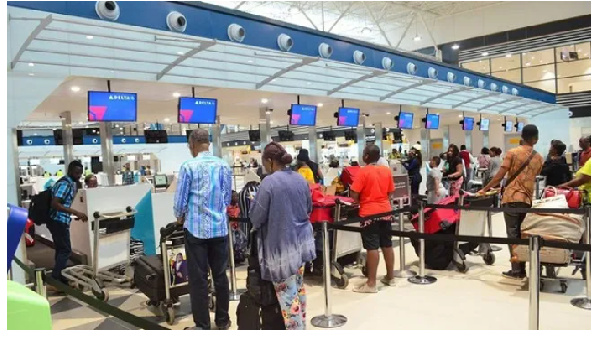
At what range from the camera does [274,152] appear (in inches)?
137

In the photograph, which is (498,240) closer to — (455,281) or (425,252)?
(455,281)

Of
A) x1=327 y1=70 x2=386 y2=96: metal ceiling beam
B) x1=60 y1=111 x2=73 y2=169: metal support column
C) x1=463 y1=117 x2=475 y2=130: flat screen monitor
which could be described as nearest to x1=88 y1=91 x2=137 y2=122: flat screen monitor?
x1=60 y1=111 x2=73 y2=169: metal support column

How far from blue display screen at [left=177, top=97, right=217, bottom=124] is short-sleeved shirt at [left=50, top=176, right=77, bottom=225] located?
10.1 ft

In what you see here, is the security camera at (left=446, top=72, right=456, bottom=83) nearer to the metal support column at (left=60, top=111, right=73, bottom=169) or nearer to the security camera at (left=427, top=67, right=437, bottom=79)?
the security camera at (left=427, top=67, right=437, bottom=79)

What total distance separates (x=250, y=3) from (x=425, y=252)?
1826 cm

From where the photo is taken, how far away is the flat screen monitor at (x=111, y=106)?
23.4 ft

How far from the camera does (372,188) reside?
5223 mm

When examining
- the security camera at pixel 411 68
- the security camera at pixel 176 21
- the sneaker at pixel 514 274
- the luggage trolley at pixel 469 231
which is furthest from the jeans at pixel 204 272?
the security camera at pixel 411 68

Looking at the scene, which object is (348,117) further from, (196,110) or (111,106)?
(111,106)

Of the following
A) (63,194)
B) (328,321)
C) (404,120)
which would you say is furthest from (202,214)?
(404,120)

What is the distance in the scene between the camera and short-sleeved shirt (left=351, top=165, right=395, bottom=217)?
522cm

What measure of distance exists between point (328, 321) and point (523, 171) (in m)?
2.71

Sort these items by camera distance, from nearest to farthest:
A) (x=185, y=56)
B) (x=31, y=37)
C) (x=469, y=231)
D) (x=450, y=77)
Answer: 1. (x=31, y=37)
2. (x=469, y=231)
3. (x=185, y=56)
4. (x=450, y=77)
